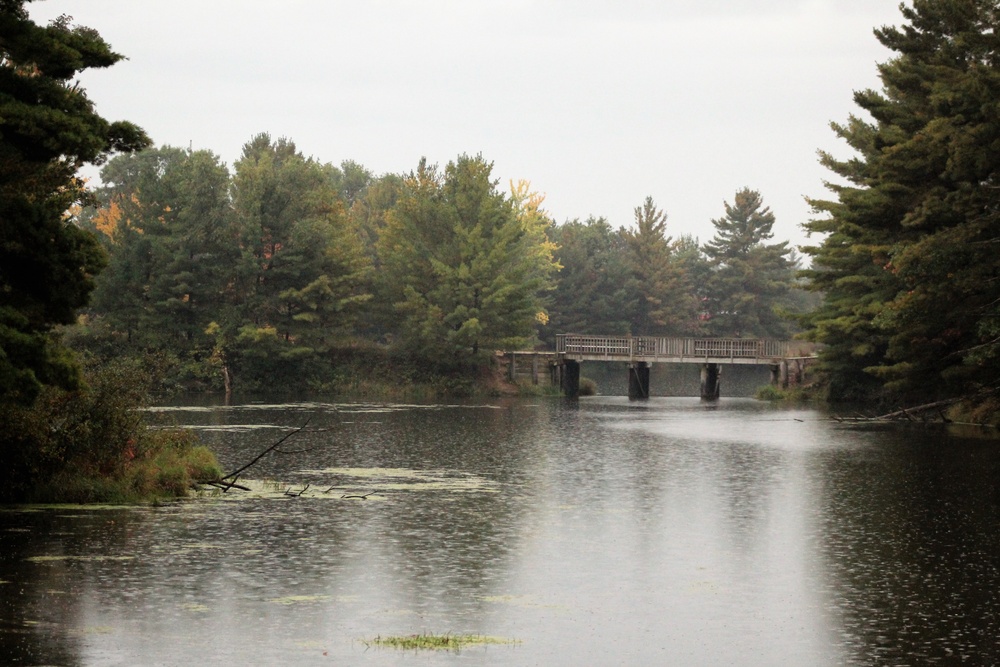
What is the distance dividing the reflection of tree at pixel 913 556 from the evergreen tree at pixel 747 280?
89.0 metres

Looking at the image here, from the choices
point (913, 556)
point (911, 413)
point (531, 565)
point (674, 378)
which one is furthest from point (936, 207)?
point (674, 378)

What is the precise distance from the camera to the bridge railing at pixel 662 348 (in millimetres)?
94688

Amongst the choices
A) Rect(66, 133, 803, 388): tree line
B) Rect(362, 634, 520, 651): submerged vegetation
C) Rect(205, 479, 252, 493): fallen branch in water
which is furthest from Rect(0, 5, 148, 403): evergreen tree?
Rect(66, 133, 803, 388): tree line

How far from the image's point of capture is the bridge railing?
311 feet

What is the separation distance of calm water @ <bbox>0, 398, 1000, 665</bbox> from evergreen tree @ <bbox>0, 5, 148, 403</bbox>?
3.22 m

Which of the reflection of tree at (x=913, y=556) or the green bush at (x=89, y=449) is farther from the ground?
the green bush at (x=89, y=449)

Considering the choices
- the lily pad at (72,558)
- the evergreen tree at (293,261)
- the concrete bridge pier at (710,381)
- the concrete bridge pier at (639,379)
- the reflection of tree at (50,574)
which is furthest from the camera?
the concrete bridge pier at (639,379)

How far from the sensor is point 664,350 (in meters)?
95.1

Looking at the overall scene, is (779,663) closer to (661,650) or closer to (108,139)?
(661,650)

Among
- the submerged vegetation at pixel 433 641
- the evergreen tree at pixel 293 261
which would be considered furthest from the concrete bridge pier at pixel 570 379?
the submerged vegetation at pixel 433 641

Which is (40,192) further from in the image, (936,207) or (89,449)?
(936,207)

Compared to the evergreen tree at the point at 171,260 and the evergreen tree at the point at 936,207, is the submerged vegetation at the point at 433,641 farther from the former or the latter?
the evergreen tree at the point at 171,260

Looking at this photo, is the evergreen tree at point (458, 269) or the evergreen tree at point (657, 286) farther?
the evergreen tree at point (657, 286)

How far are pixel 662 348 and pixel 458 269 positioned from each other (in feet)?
55.0
